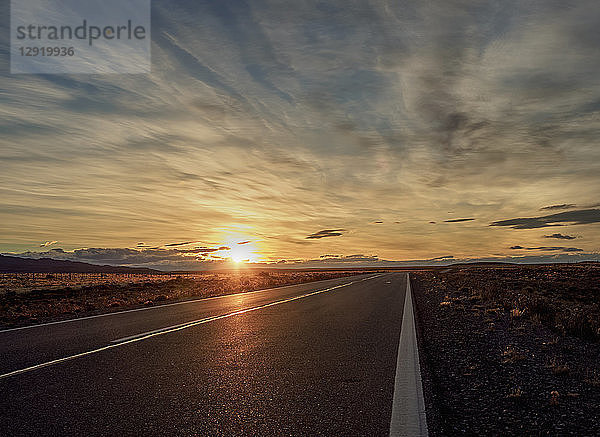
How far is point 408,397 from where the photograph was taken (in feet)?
16.4

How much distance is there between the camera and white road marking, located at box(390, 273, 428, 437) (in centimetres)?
403

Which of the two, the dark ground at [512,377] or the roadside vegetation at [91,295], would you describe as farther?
the roadside vegetation at [91,295]

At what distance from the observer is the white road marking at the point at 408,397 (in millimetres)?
4030

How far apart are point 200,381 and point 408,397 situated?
2.63 meters

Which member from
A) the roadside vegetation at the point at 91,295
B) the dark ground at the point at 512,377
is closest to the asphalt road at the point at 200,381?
the dark ground at the point at 512,377

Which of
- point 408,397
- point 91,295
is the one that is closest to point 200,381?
point 408,397

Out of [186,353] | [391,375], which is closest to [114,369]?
[186,353]

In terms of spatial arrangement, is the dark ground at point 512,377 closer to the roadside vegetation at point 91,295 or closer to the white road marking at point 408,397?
the white road marking at point 408,397

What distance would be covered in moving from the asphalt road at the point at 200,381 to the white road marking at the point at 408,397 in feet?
0.42

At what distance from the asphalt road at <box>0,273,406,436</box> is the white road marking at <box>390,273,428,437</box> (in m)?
0.13

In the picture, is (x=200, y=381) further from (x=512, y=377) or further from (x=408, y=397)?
(x=512, y=377)

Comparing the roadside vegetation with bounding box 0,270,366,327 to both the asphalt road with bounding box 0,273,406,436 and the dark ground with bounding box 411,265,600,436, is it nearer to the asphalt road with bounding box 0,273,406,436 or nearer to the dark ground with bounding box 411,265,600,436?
the asphalt road with bounding box 0,273,406,436

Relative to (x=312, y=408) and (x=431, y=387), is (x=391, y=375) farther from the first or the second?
(x=312, y=408)

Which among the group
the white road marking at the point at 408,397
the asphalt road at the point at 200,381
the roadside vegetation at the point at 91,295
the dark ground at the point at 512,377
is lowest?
the dark ground at the point at 512,377
